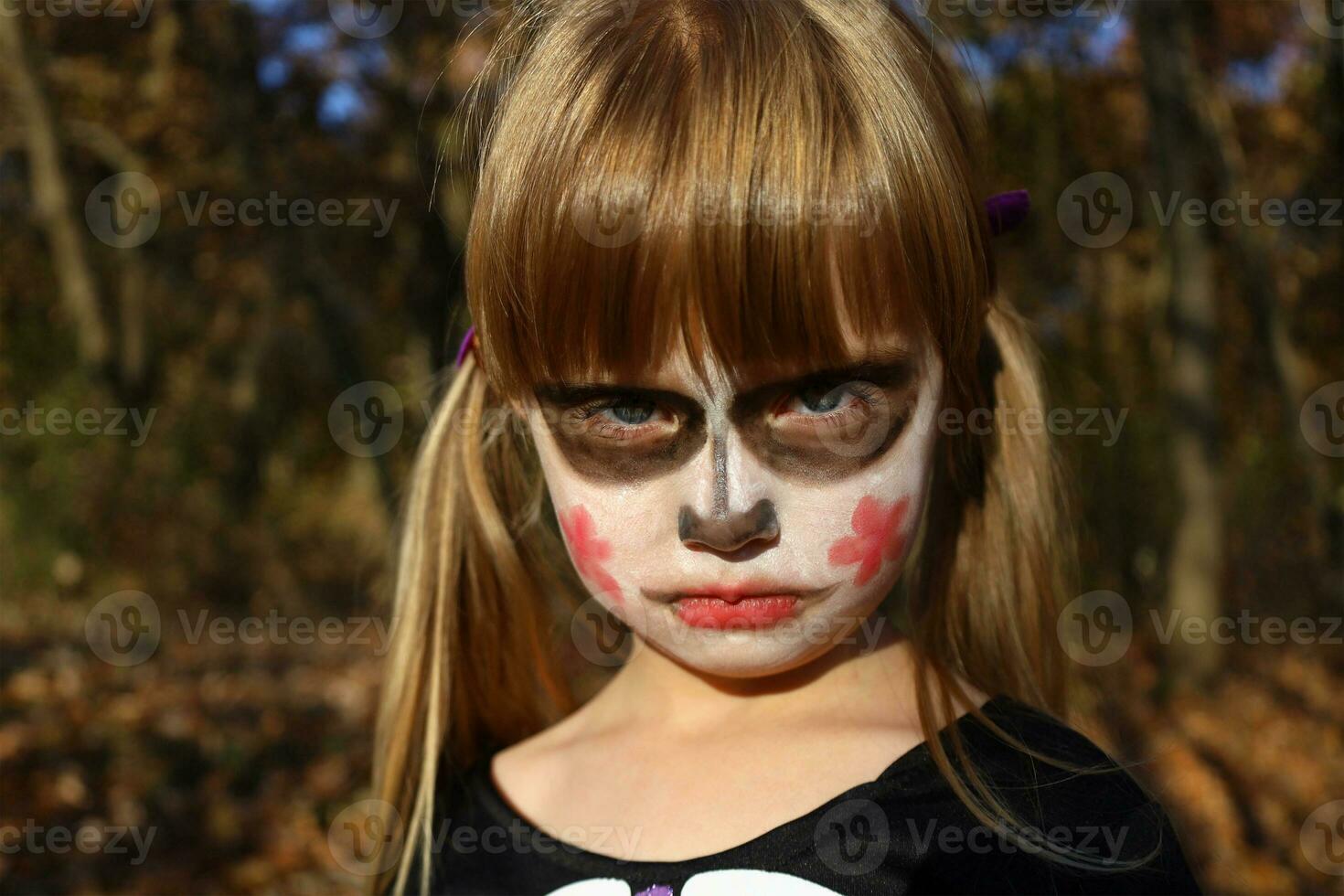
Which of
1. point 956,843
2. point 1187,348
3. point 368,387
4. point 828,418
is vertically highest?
point 368,387

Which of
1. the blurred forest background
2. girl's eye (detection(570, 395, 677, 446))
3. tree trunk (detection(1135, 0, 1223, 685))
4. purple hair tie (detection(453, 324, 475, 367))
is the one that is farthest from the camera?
tree trunk (detection(1135, 0, 1223, 685))

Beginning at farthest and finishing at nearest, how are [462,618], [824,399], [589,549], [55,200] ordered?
[55,200], [462,618], [589,549], [824,399]

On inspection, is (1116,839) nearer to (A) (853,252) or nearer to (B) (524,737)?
(A) (853,252)

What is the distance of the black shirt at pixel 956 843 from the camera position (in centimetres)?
143

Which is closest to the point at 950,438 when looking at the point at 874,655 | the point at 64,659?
the point at 874,655

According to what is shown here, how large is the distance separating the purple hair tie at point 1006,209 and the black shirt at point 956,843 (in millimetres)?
703

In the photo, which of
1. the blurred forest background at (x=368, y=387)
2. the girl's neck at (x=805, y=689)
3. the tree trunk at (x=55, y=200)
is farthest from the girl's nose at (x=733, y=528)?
the tree trunk at (x=55, y=200)

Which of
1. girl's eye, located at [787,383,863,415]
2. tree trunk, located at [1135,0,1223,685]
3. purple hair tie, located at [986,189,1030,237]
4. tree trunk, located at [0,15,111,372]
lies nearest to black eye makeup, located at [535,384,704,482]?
girl's eye, located at [787,383,863,415]

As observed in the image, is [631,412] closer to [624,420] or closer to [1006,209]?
[624,420]

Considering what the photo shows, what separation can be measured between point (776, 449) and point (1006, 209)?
59 centimetres

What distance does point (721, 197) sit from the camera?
1304 mm

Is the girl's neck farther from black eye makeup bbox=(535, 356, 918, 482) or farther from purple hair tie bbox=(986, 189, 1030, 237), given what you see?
purple hair tie bbox=(986, 189, 1030, 237)

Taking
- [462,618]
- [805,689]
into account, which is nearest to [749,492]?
[805,689]

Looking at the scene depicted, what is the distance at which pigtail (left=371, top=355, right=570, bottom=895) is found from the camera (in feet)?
6.26
